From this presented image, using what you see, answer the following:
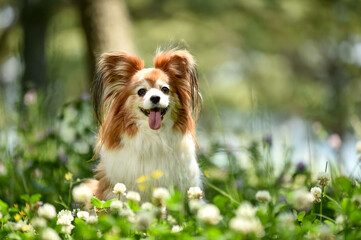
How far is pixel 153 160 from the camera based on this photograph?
132 inches

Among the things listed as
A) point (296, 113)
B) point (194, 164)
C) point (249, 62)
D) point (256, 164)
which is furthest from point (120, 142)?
point (296, 113)

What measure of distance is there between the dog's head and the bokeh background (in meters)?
0.17

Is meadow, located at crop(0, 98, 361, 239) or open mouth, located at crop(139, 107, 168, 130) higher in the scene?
open mouth, located at crop(139, 107, 168, 130)

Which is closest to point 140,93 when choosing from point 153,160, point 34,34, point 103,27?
point 153,160

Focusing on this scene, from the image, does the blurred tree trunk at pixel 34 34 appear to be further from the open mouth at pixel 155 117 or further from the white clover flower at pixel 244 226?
the white clover flower at pixel 244 226

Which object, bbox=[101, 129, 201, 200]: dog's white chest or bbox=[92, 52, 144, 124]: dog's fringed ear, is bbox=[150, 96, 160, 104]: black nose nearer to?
bbox=[101, 129, 201, 200]: dog's white chest

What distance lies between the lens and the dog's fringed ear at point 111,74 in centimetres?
351

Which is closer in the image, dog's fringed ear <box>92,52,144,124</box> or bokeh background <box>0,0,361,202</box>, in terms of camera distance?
dog's fringed ear <box>92,52,144,124</box>

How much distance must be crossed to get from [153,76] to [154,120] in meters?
0.37

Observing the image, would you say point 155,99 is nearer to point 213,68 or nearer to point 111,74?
point 111,74

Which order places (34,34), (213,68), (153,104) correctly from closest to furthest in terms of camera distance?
(153,104)
(34,34)
(213,68)

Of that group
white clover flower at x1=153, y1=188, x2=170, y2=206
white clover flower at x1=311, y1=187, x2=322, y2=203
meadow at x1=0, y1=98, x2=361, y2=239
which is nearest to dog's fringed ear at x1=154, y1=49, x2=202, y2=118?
meadow at x1=0, y1=98, x2=361, y2=239

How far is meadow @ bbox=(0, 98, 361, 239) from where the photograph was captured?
6.16 ft

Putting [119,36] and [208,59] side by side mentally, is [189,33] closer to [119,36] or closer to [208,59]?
[208,59]
